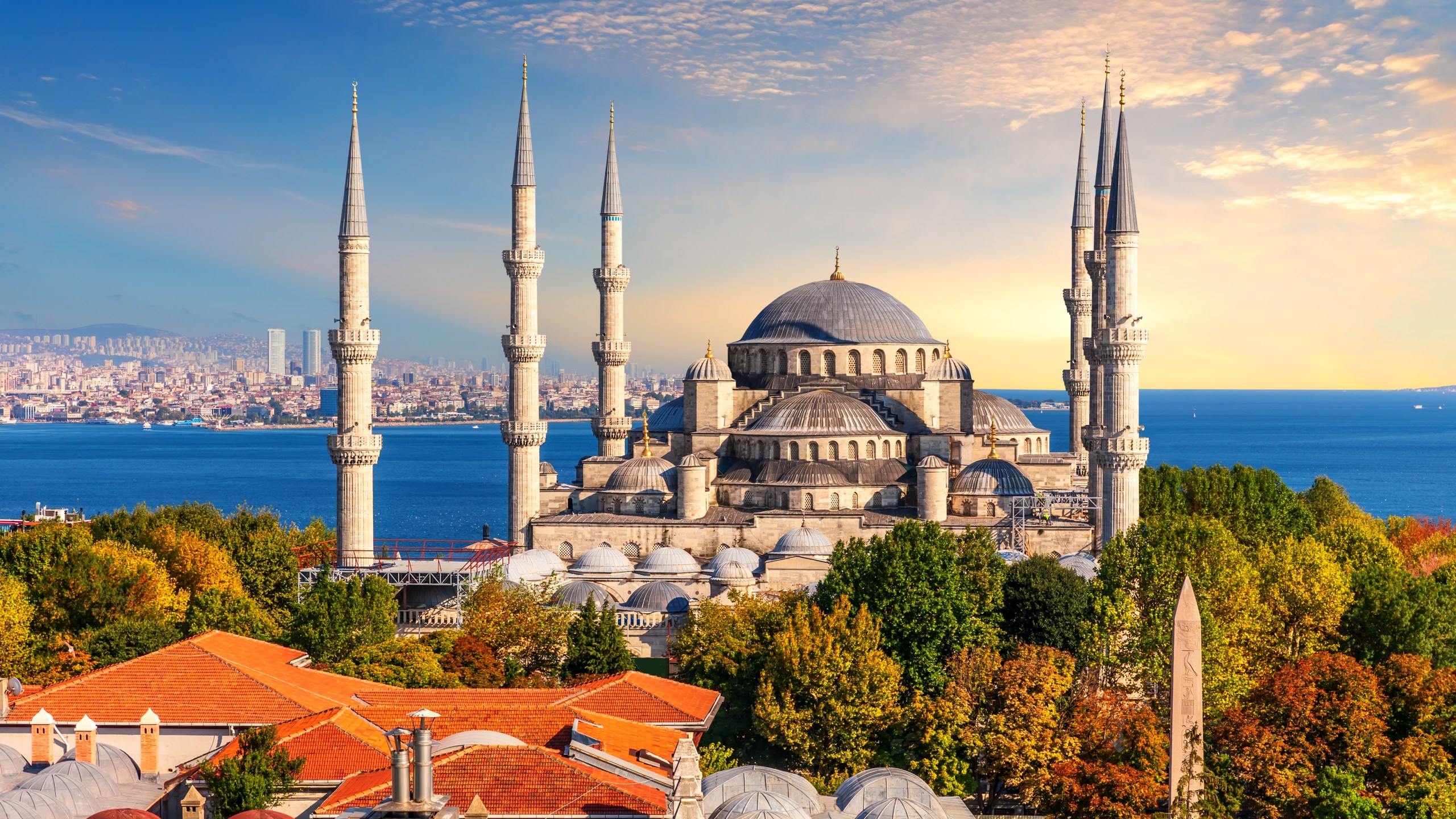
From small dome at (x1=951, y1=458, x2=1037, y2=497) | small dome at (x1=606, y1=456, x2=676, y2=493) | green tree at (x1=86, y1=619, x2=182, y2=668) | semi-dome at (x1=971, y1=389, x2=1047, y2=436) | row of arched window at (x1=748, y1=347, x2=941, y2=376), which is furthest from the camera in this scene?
semi-dome at (x1=971, y1=389, x2=1047, y2=436)

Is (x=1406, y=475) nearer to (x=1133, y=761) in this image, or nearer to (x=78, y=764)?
(x=1133, y=761)

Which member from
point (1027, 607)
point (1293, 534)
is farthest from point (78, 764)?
point (1293, 534)

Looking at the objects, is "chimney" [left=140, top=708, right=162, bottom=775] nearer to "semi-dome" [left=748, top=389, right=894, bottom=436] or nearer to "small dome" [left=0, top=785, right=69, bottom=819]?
"small dome" [left=0, top=785, right=69, bottom=819]

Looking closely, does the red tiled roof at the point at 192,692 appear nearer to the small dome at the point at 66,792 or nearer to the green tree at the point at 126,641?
the small dome at the point at 66,792

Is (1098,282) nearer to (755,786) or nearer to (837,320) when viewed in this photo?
(837,320)

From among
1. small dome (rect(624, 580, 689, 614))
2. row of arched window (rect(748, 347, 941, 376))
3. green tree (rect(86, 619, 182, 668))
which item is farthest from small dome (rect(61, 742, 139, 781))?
row of arched window (rect(748, 347, 941, 376))

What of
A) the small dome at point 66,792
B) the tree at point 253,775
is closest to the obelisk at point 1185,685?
the tree at point 253,775
